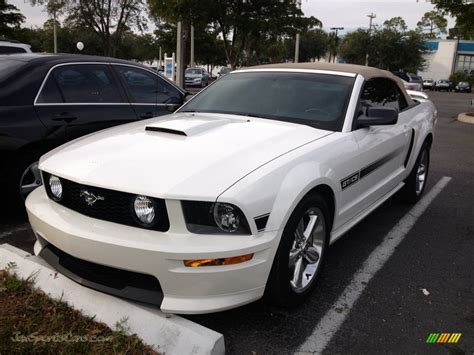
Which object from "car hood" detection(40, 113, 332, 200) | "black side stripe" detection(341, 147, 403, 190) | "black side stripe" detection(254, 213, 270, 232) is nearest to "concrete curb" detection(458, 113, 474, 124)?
"black side stripe" detection(341, 147, 403, 190)

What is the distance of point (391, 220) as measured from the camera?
498 cm

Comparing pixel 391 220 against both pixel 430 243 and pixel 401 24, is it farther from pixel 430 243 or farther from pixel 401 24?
pixel 401 24

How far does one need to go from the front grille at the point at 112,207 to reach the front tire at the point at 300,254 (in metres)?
0.71

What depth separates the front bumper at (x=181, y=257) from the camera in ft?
7.85

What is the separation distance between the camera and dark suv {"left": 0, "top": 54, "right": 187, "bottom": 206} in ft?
13.4

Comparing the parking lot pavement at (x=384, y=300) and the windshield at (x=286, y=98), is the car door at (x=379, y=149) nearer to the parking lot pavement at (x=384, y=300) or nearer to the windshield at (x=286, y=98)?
the windshield at (x=286, y=98)

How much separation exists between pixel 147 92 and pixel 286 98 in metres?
2.14

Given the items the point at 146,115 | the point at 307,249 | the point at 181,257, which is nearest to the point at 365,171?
the point at 307,249

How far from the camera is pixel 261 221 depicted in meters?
2.53

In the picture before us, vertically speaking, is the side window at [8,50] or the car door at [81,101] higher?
the side window at [8,50]

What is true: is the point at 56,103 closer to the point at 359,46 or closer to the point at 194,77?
the point at 194,77

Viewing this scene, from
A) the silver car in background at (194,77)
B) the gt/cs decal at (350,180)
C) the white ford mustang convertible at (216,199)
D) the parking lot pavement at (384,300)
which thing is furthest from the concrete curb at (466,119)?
the silver car in background at (194,77)

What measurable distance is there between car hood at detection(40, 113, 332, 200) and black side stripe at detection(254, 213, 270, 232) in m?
0.24

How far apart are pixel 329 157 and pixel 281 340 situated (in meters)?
1.24
